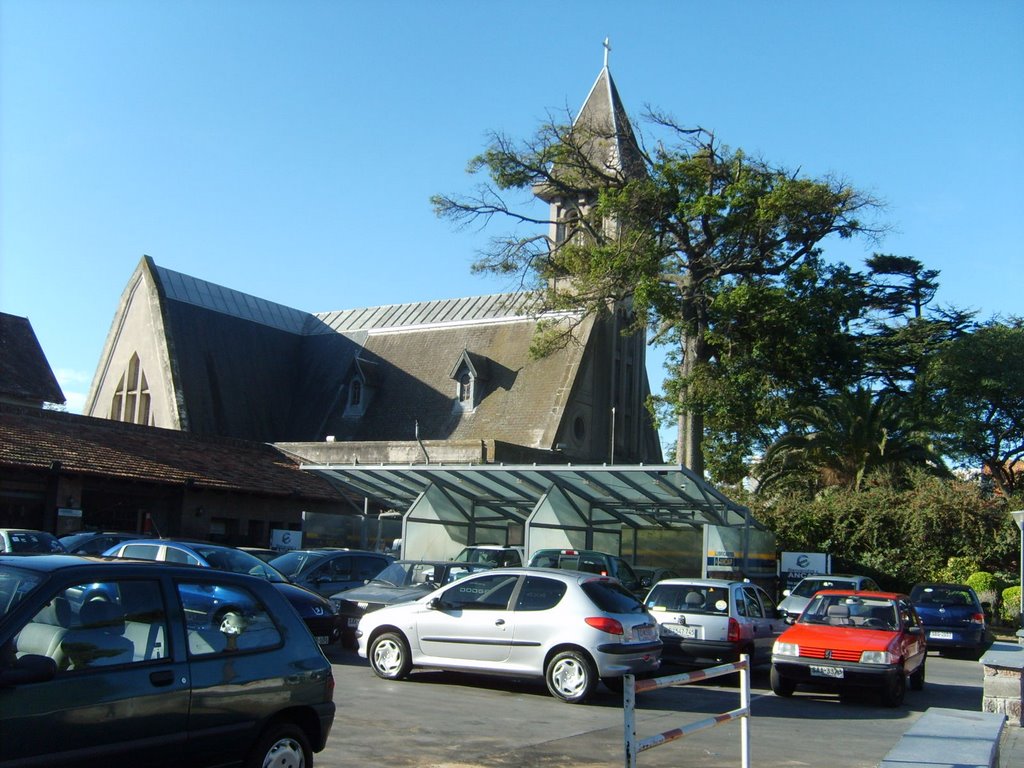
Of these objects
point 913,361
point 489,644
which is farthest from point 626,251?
point 489,644

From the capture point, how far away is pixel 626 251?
1345 inches

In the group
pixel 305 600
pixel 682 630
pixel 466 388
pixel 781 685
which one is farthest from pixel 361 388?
pixel 781 685

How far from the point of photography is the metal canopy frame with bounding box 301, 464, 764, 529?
23.6 metres

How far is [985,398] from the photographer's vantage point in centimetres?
3916

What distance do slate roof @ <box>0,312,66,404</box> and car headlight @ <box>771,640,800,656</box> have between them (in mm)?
29488

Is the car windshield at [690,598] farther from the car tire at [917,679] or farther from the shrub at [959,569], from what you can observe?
the shrub at [959,569]

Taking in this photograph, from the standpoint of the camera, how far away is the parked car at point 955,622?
22.5 m

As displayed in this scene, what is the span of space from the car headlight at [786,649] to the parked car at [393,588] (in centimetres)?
513

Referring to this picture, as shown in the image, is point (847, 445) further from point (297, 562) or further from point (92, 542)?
point (92, 542)

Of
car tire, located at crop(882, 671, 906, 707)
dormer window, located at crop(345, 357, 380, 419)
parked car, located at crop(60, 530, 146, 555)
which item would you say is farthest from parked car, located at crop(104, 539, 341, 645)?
dormer window, located at crop(345, 357, 380, 419)

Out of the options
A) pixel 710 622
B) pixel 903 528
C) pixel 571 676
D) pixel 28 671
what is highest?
pixel 903 528

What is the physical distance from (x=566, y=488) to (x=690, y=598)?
1024 centimetres

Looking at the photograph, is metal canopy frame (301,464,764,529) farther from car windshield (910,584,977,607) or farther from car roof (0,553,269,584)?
car roof (0,553,269,584)

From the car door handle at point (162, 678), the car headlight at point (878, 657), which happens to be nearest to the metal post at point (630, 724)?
the car door handle at point (162, 678)
